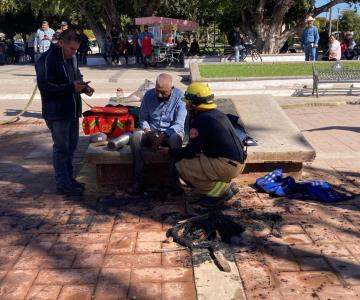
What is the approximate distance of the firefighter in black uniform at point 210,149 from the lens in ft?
13.1

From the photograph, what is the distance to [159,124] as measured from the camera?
5.57 metres

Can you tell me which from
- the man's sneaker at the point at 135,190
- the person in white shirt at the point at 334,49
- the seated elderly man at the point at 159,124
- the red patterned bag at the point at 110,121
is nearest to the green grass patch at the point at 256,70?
the person in white shirt at the point at 334,49

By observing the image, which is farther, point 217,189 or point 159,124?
point 159,124

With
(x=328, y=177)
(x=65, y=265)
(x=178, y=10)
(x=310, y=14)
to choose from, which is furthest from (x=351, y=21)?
(x=65, y=265)

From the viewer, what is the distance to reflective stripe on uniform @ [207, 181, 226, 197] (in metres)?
4.14

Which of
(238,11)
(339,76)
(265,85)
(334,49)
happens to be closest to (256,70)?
(334,49)

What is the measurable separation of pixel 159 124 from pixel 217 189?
5.32 feet

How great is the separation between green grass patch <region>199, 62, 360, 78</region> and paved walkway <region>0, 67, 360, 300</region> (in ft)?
31.0

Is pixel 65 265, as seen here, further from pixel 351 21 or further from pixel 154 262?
pixel 351 21

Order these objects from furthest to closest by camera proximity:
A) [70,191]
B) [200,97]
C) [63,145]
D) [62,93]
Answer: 1. [70,191]
2. [63,145]
3. [62,93]
4. [200,97]

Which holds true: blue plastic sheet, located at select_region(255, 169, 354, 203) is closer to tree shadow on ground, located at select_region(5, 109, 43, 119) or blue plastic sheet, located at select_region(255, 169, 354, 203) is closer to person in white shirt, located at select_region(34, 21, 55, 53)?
tree shadow on ground, located at select_region(5, 109, 43, 119)

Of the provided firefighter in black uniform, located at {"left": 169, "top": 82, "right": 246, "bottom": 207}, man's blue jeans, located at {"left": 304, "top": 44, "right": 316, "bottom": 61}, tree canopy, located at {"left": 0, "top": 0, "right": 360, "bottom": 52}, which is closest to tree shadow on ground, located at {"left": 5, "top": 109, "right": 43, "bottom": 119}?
firefighter in black uniform, located at {"left": 169, "top": 82, "right": 246, "bottom": 207}

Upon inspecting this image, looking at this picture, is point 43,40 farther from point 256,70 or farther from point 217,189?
point 217,189

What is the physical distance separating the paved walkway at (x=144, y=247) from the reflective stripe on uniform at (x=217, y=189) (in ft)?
1.49
